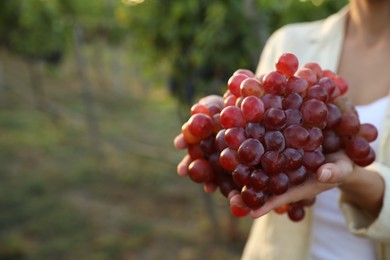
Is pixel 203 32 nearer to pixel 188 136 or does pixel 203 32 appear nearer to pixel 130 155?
pixel 188 136

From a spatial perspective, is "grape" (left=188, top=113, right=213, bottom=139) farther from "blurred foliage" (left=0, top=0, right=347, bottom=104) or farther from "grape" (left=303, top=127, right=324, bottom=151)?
"blurred foliage" (left=0, top=0, right=347, bottom=104)

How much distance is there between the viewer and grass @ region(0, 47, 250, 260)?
4.12 metres

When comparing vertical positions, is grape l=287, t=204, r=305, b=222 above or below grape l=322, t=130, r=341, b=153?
below

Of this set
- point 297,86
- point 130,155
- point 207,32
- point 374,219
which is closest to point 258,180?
point 297,86

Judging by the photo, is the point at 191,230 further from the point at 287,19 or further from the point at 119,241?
the point at 287,19

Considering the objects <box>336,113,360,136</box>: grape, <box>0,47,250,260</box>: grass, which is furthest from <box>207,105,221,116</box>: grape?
<box>0,47,250,260</box>: grass

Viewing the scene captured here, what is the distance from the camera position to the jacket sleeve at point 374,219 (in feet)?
3.67

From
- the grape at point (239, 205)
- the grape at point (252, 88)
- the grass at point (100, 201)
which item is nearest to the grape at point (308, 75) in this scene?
the grape at point (252, 88)

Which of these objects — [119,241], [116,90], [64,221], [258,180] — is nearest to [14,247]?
[64,221]

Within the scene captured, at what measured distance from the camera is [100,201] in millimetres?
5227

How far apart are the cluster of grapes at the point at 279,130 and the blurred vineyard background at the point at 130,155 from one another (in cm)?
161

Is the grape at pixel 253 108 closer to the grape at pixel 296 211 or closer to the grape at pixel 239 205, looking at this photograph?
the grape at pixel 239 205

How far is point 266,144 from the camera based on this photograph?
941mm

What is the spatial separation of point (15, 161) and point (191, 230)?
136 inches
